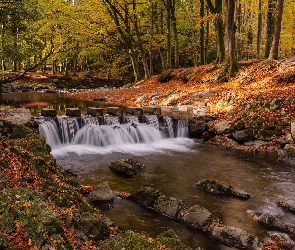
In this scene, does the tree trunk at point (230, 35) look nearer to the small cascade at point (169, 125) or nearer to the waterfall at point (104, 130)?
the waterfall at point (104, 130)

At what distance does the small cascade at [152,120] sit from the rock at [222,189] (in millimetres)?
8177

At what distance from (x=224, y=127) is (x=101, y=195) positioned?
970 centimetres

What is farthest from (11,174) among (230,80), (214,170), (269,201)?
(230,80)

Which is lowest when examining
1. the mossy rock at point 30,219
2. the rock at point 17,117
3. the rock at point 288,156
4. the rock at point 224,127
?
the rock at point 288,156

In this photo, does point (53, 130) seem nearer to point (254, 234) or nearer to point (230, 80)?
point (254, 234)

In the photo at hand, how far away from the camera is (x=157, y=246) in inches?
203

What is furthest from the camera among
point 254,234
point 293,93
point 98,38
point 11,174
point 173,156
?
point 98,38

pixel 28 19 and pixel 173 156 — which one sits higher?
pixel 28 19

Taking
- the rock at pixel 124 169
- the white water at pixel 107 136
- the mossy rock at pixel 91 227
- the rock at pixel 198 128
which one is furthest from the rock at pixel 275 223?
the rock at pixel 198 128

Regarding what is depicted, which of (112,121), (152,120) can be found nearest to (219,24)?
(152,120)

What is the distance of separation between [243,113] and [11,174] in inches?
528

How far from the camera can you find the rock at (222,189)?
30.0 feet

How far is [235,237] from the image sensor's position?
6555 millimetres

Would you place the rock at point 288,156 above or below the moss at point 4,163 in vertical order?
below
